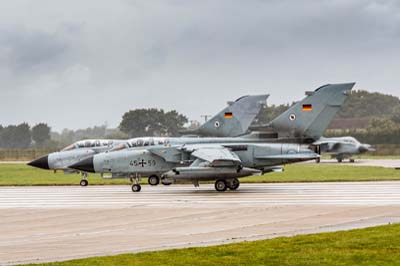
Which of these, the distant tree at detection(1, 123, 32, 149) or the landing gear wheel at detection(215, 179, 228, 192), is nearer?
the landing gear wheel at detection(215, 179, 228, 192)

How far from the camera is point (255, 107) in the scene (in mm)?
36656

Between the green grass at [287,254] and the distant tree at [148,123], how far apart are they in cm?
8628

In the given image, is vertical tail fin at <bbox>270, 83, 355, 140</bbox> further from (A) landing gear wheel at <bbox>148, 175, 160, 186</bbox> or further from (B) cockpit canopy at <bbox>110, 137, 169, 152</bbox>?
(A) landing gear wheel at <bbox>148, 175, 160, 186</bbox>

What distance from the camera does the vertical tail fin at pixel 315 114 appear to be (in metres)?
30.3

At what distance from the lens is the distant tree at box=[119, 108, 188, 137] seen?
3971 inches

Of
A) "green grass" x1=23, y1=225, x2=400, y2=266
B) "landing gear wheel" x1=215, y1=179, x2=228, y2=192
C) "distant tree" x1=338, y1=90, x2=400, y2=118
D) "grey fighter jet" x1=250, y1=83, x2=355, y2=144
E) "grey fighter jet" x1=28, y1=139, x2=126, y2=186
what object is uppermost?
"distant tree" x1=338, y1=90, x2=400, y2=118

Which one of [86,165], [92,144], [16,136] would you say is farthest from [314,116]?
[16,136]

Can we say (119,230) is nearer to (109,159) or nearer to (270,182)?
(109,159)

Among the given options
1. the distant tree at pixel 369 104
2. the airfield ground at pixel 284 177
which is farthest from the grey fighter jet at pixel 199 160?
the distant tree at pixel 369 104

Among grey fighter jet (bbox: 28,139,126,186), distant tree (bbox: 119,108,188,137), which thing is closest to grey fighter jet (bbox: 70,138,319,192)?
grey fighter jet (bbox: 28,139,126,186)

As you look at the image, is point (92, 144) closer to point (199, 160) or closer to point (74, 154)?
point (74, 154)

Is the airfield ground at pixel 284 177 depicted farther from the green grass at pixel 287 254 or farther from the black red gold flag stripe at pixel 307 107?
the green grass at pixel 287 254

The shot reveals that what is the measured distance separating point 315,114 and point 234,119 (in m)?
6.65

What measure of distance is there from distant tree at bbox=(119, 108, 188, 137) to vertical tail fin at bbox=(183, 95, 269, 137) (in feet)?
208
